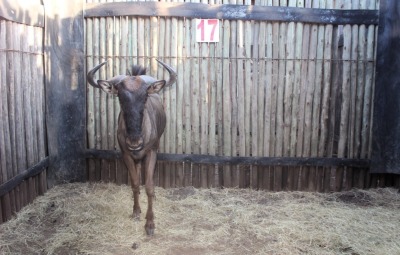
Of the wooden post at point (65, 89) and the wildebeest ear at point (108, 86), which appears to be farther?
the wooden post at point (65, 89)

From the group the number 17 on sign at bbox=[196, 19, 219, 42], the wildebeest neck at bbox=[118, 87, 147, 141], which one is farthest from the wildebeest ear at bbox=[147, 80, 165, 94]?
the number 17 on sign at bbox=[196, 19, 219, 42]

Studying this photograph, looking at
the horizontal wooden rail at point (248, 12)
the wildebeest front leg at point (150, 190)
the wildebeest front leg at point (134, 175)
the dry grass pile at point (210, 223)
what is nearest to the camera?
the dry grass pile at point (210, 223)

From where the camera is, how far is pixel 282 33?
6.70m

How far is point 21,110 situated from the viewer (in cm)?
576

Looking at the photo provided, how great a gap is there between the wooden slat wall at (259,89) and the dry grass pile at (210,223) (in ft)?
1.46

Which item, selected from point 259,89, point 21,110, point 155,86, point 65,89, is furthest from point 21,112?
point 259,89

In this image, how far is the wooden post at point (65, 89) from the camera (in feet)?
21.8

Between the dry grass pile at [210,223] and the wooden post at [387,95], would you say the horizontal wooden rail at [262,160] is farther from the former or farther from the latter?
the dry grass pile at [210,223]

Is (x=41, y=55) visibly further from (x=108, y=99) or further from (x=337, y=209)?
(x=337, y=209)

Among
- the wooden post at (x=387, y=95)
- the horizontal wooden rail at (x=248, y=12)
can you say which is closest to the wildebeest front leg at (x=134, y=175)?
the horizontal wooden rail at (x=248, y=12)

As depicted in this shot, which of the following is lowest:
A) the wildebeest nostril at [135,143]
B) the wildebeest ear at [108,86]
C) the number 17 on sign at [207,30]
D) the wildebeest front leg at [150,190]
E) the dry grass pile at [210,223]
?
the dry grass pile at [210,223]

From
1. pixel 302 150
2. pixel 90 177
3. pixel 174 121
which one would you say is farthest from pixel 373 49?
pixel 90 177

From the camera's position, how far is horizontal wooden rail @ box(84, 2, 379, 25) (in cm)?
654

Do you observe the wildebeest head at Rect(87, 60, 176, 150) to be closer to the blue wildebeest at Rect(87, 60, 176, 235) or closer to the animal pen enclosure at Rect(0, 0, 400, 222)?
the blue wildebeest at Rect(87, 60, 176, 235)
